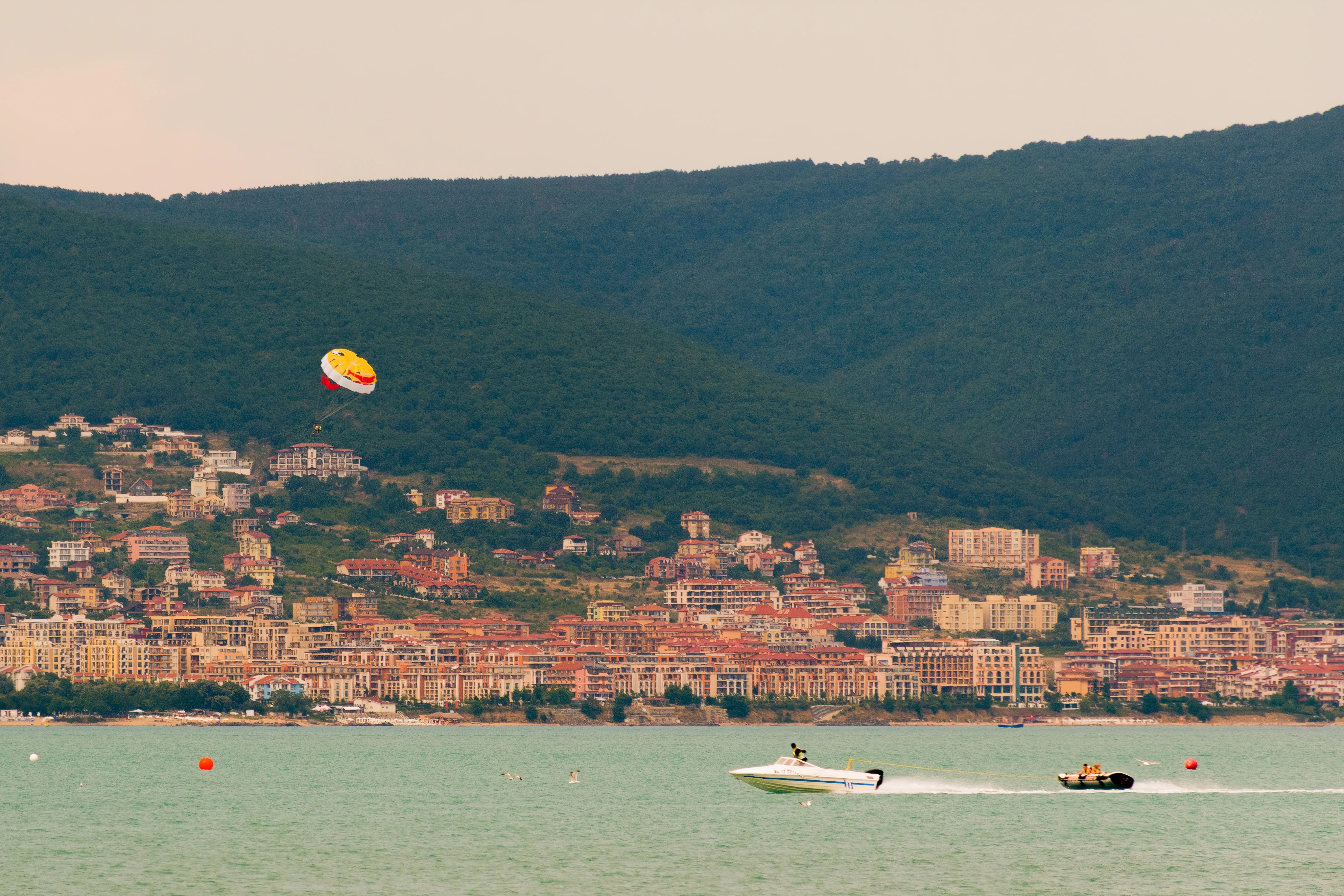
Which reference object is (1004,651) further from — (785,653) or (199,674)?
(199,674)

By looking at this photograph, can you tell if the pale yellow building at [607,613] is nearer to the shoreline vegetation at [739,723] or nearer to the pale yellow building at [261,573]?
the shoreline vegetation at [739,723]

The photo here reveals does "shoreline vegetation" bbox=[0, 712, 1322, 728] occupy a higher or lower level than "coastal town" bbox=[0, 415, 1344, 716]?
lower

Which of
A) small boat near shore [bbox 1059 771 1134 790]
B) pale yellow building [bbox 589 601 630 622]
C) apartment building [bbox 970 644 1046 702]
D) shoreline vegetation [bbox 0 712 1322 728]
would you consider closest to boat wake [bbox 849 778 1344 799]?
small boat near shore [bbox 1059 771 1134 790]

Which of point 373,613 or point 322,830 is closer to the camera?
point 322,830

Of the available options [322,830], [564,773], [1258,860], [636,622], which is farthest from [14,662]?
[1258,860]

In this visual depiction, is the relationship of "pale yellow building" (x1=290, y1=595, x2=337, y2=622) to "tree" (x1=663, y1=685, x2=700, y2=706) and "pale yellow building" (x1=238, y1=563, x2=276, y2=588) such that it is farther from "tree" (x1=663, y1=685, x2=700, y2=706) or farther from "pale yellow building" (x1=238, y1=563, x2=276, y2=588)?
"tree" (x1=663, y1=685, x2=700, y2=706)

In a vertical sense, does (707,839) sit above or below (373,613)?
below

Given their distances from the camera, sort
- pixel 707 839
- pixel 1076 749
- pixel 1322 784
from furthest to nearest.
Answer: pixel 1076 749, pixel 1322 784, pixel 707 839
